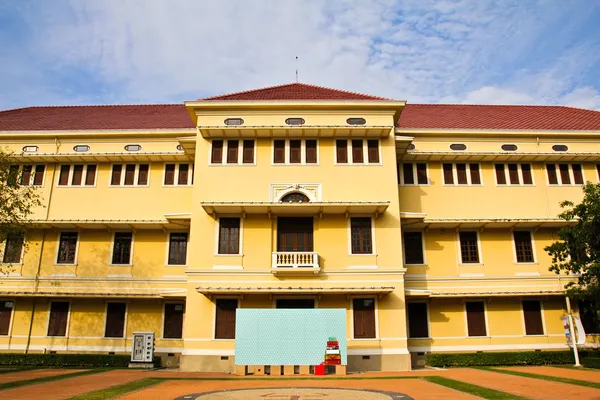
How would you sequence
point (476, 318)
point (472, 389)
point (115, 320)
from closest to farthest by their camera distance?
point (472, 389) → point (476, 318) → point (115, 320)

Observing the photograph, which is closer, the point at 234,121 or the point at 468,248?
the point at 234,121

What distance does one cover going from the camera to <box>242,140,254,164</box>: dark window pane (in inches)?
994

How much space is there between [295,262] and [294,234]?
67.5 inches

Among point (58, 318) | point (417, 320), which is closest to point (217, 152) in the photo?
point (58, 318)

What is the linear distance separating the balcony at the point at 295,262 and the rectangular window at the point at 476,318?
9.43m

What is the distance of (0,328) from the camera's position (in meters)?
26.4

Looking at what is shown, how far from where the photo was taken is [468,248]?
2698cm

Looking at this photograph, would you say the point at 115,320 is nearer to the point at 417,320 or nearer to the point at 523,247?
the point at 417,320

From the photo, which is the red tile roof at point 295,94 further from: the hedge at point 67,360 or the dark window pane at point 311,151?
the hedge at point 67,360

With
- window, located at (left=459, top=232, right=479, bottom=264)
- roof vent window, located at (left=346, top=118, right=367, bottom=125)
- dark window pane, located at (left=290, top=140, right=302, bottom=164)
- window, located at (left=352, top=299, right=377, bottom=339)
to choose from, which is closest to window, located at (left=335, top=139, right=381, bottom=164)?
roof vent window, located at (left=346, top=118, right=367, bottom=125)

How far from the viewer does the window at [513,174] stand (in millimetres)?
28125

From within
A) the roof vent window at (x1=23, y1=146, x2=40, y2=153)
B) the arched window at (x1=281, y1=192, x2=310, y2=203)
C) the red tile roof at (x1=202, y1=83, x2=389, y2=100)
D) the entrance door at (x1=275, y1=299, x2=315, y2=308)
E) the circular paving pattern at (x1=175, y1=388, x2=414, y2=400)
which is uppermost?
the red tile roof at (x1=202, y1=83, x2=389, y2=100)

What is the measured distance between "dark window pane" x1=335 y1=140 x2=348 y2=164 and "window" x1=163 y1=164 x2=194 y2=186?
30.0 ft

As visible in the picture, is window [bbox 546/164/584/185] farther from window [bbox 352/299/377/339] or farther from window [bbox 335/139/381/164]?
window [bbox 352/299/377/339]
